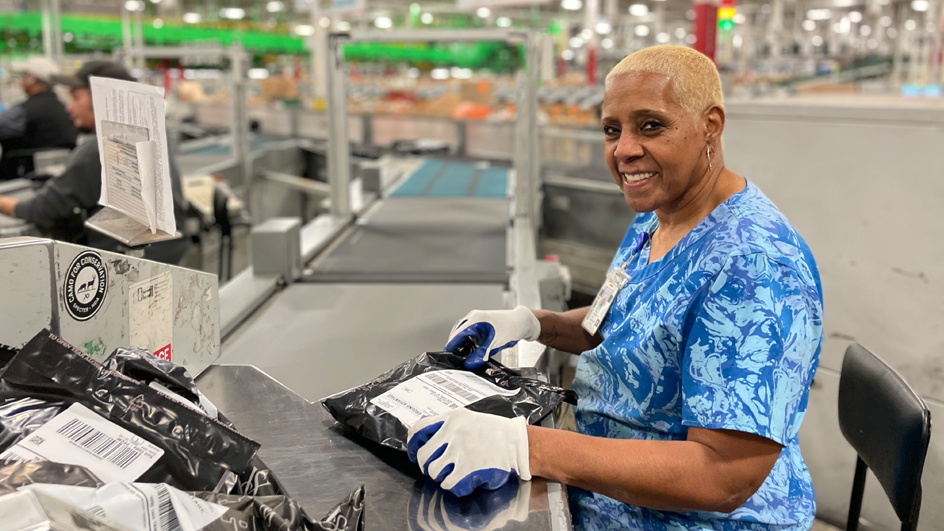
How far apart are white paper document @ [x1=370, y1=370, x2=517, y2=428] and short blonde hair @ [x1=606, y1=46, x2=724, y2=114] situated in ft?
1.95

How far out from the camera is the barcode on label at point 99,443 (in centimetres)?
85

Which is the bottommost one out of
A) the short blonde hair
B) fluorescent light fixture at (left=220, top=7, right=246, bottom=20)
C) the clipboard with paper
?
the clipboard with paper

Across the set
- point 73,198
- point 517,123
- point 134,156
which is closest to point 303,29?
point 517,123

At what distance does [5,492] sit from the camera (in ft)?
2.41

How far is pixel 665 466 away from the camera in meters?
1.04

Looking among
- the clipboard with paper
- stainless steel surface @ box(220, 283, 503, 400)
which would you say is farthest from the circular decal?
stainless steel surface @ box(220, 283, 503, 400)

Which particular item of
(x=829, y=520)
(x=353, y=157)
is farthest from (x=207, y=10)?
(x=829, y=520)

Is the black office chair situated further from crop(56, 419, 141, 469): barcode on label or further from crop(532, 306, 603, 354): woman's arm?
crop(56, 419, 141, 469): barcode on label

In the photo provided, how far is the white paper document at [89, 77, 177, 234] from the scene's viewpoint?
122 cm

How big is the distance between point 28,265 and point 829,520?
310 cm

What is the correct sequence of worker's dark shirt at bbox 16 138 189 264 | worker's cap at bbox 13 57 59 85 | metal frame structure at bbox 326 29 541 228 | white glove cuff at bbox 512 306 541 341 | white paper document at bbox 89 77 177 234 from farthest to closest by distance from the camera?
worker's cap at bbox 13 57 59 85 → metal frame structure at bbox 326 29 541 228 → worker's dark shirt at bbox 16 138 189 264 → white glove cuff at bbox 512 306 541 341 → white paper document at bbox 89 77 177 234

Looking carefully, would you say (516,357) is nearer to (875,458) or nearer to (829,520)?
(875,458)

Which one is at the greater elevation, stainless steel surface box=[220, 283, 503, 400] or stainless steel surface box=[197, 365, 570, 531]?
stainless steel surface box=[197, 365, 570, 531]

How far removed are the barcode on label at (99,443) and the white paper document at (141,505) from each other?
0.09 meters
